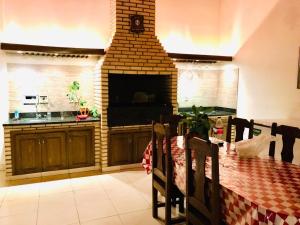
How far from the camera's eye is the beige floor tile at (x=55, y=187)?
349 cm

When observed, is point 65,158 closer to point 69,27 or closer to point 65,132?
point 65,132

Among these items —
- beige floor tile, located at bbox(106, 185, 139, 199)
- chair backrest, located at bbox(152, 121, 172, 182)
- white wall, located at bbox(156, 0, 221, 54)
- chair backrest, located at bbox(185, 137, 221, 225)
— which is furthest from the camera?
white wall, located at bbox(156, 0, 221, 54)

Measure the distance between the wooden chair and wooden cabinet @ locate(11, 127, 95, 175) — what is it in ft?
6.11

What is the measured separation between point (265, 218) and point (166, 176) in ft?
3.71

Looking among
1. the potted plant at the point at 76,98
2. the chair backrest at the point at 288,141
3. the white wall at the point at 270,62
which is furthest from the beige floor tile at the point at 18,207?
the white wall at the point at 270,62

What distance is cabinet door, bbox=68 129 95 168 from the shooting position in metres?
4.16

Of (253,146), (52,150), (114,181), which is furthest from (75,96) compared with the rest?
(253,146)

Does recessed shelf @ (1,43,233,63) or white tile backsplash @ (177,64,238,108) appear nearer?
recessed shelf @ (1,43,233,63)

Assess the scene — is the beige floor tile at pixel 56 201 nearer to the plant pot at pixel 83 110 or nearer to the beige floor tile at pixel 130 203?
the beige floor tile at pixel 130 203

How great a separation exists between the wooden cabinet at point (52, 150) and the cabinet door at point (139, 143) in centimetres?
74

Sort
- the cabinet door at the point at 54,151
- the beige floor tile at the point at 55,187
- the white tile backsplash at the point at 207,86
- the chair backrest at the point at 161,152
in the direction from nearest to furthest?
the chair backrest at the point at 161,152 < the beige floor tile at the point at 55,187 < the cabinet door at the point at 54,151 < the white tile backsplash at the point at 207,86

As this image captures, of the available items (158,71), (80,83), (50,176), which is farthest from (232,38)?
(50,176)

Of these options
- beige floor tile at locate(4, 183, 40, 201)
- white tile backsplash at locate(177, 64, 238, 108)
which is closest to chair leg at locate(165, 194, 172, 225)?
beige floor tile at locate(4, 183, 40, 201)

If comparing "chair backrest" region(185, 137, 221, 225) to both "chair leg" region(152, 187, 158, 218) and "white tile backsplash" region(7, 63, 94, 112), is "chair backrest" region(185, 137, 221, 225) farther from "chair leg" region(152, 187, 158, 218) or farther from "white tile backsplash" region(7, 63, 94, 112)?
"white tile backsplash" region(7, 63, 94, 112)
